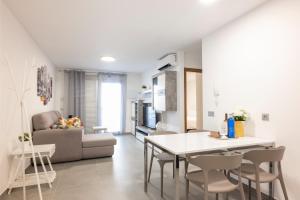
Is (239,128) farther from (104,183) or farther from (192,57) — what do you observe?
(192,57)

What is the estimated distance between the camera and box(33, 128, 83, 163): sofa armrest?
10.9 feet

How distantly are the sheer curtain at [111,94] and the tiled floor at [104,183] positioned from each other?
3.04 meters

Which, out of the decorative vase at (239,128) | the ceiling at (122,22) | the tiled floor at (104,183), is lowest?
the tiled floor at (104,183)

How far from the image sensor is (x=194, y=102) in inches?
208

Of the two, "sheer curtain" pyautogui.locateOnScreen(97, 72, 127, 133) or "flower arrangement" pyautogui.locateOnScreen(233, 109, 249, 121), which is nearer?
"flower arrangement" pyautogui.locateOnScreen(233, 109, 249, 121)

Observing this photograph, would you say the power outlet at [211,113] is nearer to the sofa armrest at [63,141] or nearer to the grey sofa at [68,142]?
the grey sofa at [68,142]

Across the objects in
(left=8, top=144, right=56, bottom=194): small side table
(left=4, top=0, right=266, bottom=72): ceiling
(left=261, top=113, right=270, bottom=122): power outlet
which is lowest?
(left=8, top=144, right=56, bottom=194): small side table

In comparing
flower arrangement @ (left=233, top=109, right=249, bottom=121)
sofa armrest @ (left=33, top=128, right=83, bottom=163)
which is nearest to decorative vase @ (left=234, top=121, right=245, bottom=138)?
flower arrangement @ (left=233, top=109, right=249, bottom=121)

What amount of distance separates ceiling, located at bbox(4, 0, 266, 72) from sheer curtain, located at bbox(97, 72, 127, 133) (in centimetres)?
251

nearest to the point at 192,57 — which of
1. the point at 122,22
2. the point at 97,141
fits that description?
the point at 122,22

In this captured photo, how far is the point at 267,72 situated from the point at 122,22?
2147mm

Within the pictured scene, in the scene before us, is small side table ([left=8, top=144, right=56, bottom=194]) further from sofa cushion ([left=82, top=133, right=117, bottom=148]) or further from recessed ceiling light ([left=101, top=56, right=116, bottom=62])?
recessed ceiling light ([left=101, top=56, right=116, bottom=62])

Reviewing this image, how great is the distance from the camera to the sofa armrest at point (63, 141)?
3324 mm

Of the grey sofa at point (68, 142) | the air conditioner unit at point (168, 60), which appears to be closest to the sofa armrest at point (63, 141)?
the grey sofa at point (68, 142)
